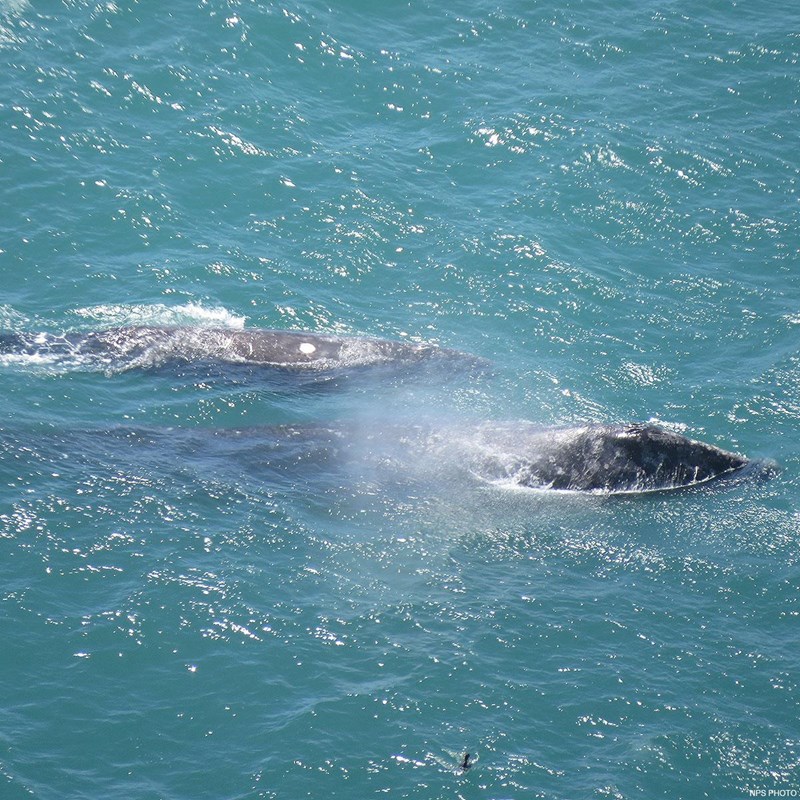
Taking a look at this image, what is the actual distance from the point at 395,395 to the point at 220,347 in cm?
506

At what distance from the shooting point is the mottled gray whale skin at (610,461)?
25453 mm

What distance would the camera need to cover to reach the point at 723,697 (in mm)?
20344

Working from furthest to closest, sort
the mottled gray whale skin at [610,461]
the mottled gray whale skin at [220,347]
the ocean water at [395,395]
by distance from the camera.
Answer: the mottled gray whale skin at [220,347] < the mottled gray whale skin at [610,461] < the ocean water at [395,395]

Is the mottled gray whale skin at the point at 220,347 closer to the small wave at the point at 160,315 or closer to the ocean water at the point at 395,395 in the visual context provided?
the small wave at the point at 160,315

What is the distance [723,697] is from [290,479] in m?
10.6

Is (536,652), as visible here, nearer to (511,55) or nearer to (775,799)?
(775,799)

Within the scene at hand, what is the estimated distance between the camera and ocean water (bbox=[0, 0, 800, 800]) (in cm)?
1927

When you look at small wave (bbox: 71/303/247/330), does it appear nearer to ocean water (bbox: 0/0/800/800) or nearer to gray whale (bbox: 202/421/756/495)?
ocean water (bbox: 0/0/800/800)

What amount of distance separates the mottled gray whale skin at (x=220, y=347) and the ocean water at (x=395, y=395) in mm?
569

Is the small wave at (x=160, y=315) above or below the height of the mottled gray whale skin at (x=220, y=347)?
above

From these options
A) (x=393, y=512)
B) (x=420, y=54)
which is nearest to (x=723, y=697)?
(x=393, y=512)

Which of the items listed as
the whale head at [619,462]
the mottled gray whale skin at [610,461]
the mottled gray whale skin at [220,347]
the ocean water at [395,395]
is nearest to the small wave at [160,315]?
the ocean water at [395,395]

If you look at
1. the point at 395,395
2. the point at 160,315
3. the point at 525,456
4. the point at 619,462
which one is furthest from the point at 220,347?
the point at 619,462

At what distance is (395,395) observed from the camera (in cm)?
2881
